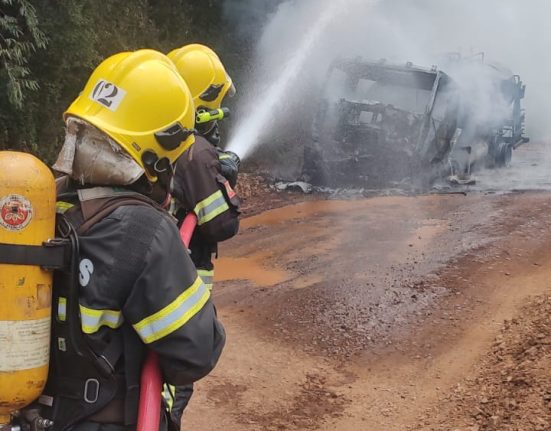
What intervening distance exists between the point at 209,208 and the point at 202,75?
0.82m

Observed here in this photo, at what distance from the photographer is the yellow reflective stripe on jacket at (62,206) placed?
1.78 m

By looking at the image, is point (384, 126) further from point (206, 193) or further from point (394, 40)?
point (206, 193)

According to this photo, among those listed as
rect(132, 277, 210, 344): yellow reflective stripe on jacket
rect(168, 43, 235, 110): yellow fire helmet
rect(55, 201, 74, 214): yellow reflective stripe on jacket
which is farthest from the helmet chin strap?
rect(168, 43, 235, 110): yellow fire helmet

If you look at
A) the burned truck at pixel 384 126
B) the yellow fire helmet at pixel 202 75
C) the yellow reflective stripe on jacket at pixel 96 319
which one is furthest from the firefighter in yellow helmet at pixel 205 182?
the burned truck at pixel 384 126

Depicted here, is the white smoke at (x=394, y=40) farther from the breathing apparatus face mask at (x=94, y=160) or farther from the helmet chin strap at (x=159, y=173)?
the breathing apparatus face mask at (x=94, y=160)

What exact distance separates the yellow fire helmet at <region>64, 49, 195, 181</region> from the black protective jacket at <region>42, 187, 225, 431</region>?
0.53ft

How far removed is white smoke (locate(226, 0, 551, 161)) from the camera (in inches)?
542

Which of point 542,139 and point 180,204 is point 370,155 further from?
point 542,139

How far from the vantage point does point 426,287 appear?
621 centimetres

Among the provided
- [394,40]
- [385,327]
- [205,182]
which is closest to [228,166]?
[205,182]

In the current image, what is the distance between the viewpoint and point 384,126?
11.2 meters

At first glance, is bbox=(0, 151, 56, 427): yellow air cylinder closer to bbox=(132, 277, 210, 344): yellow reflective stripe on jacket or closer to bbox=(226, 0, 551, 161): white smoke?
bbox=(132, 277, 210, 344): yellow reflective stripe on jacket

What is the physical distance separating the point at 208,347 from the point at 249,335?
3.72 metres

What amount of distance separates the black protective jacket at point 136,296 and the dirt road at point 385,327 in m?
2.48
